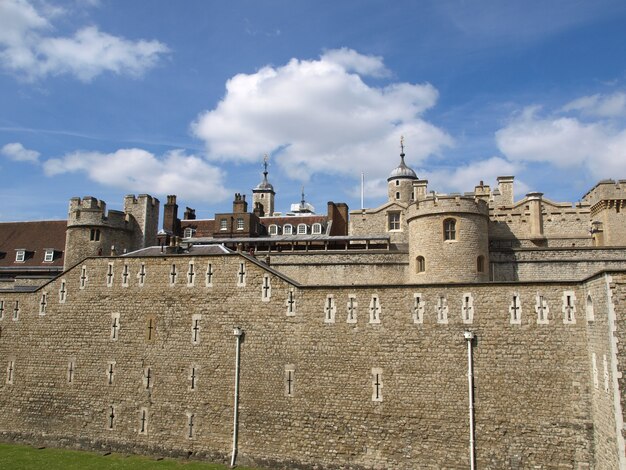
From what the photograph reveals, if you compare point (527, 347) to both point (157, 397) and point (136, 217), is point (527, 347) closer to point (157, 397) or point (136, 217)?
point (157, 397)

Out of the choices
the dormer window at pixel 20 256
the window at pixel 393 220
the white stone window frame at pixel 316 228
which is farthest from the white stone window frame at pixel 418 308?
the dormer window at pixel 20 256

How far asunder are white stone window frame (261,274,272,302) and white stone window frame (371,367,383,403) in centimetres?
528

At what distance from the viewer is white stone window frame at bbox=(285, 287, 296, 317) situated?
878 inches

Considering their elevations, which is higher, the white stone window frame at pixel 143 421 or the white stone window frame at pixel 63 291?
the white stone window frame at pixel 63 291

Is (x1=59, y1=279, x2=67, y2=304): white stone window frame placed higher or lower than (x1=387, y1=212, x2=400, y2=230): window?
lower

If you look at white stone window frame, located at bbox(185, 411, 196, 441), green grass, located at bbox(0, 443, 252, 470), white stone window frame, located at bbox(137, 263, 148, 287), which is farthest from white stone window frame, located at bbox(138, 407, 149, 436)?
white stone window frame, located at bbox(137, 263, 148, 287)

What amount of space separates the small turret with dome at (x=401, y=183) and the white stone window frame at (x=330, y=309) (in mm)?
40113

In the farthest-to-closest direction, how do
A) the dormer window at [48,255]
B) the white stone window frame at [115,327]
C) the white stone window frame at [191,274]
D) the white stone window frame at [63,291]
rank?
the dormer window at [48,255] → the white stone window frame at [63,291] → the white stone window frame at [115,327] → the white stone window frame at [191,274]

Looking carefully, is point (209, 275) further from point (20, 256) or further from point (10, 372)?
point (20, 256)

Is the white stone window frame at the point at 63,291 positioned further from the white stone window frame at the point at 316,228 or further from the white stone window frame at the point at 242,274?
the white stone window frame at the point at 316,228

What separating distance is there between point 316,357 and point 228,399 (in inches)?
163

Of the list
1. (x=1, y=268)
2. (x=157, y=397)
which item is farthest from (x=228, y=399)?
(x=1, y=268)

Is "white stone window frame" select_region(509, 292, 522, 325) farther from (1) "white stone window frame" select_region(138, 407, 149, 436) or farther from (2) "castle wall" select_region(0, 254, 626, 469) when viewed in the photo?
(1) "white stone window frame" select_region(138, 407, 149, 436)

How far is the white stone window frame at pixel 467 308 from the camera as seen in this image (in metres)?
20.2
